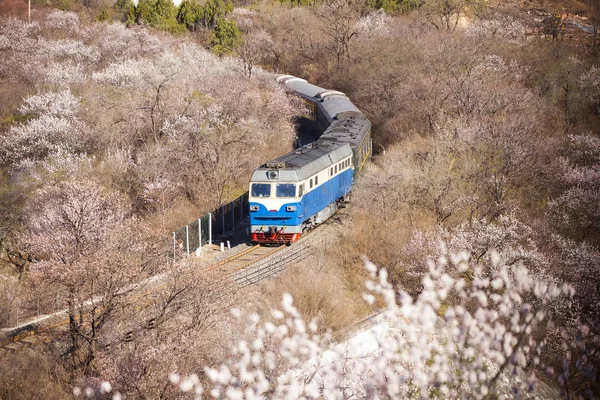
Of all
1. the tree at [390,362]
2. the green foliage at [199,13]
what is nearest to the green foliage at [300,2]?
the green foliage at [199,13]

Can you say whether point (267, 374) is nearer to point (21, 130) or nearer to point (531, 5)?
point (21, 130)

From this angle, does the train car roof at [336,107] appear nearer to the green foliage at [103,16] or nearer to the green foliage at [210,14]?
the green foliage at [210,14]

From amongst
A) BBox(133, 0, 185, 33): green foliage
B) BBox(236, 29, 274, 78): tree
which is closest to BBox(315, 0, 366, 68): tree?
BBox(236, 29, 274, 78): tree

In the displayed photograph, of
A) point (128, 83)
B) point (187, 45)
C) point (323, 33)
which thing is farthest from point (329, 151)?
point (323, 33)

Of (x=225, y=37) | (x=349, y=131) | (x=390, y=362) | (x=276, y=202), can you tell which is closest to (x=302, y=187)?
(x=276, y=202)

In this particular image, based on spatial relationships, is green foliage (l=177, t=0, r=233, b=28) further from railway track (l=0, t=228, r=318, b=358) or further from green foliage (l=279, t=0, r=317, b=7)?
railway track (l=0, t=228, r=318, b=358)

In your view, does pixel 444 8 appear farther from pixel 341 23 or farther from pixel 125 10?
pixel 125 10
